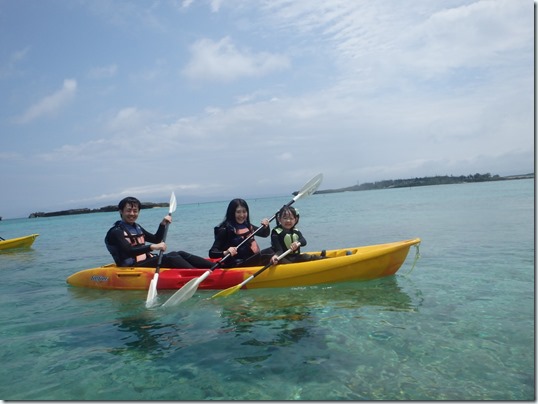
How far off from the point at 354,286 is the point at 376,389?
3238 millimetres

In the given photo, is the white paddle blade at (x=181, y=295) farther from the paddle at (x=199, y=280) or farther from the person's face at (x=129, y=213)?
the person's face at (x=129, y=213)

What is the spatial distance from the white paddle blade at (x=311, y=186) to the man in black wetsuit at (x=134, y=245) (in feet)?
8.57

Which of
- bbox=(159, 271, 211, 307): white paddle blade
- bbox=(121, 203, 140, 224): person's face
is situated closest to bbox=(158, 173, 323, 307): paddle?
bbox=(159, 271, 211, 307): white paddle blade

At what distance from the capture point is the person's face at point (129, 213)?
679 cm

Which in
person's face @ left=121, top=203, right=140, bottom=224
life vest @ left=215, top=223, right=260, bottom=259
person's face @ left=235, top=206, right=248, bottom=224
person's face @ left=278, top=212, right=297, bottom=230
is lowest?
life vest @ left=215, top=223, right=260, bottom=259

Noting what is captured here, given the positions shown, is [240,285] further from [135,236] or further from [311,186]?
[311,186]

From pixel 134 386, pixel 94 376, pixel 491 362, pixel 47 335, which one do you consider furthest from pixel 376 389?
pixel 47 335

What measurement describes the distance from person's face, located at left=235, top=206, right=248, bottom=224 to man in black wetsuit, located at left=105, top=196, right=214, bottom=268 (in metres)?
0.91

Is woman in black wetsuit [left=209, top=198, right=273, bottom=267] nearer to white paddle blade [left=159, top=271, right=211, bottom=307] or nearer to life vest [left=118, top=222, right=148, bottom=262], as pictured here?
white paddle blade [left=159, top=271, right=211, bottom=307]

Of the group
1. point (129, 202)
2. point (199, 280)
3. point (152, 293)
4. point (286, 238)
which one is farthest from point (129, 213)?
point (286, 238)

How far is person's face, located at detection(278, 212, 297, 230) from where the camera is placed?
252 inches

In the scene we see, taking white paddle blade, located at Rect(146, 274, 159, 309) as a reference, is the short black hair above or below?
above

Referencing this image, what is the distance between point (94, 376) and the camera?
3.60m

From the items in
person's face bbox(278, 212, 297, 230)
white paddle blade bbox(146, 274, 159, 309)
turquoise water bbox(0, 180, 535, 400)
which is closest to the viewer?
turquoise water bbox(0, 180, 535, 400)
